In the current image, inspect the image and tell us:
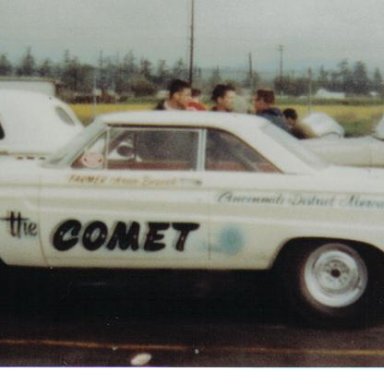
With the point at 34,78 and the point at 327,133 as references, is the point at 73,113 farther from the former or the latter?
the point at 327,133

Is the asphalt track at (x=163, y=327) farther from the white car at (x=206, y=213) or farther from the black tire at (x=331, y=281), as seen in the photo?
the white car at (x=206, y=213)

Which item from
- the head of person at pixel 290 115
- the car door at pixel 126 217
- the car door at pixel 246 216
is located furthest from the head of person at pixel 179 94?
the head of person at pixel 290 115

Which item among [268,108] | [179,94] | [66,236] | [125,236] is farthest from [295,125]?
[66,236]

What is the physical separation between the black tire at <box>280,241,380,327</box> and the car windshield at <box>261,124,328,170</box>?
1.72ft

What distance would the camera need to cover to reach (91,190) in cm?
532

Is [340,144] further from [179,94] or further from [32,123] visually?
[32,123]

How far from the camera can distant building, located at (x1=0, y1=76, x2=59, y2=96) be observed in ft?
19.0

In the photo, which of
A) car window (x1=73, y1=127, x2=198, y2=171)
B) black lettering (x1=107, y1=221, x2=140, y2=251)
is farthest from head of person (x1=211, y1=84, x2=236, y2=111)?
black lettering (x1=107, y1=221, x2=140, y2=251)

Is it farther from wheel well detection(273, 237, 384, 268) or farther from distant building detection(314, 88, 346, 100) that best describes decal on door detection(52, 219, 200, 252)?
distant building detection(314, 88, 346, 100)

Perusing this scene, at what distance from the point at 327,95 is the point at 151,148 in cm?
117

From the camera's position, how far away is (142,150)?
5.45 m

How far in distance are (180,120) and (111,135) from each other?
1.39 feet

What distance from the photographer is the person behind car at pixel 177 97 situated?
222 inches

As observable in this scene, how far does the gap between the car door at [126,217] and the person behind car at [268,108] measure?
799 millimetres
